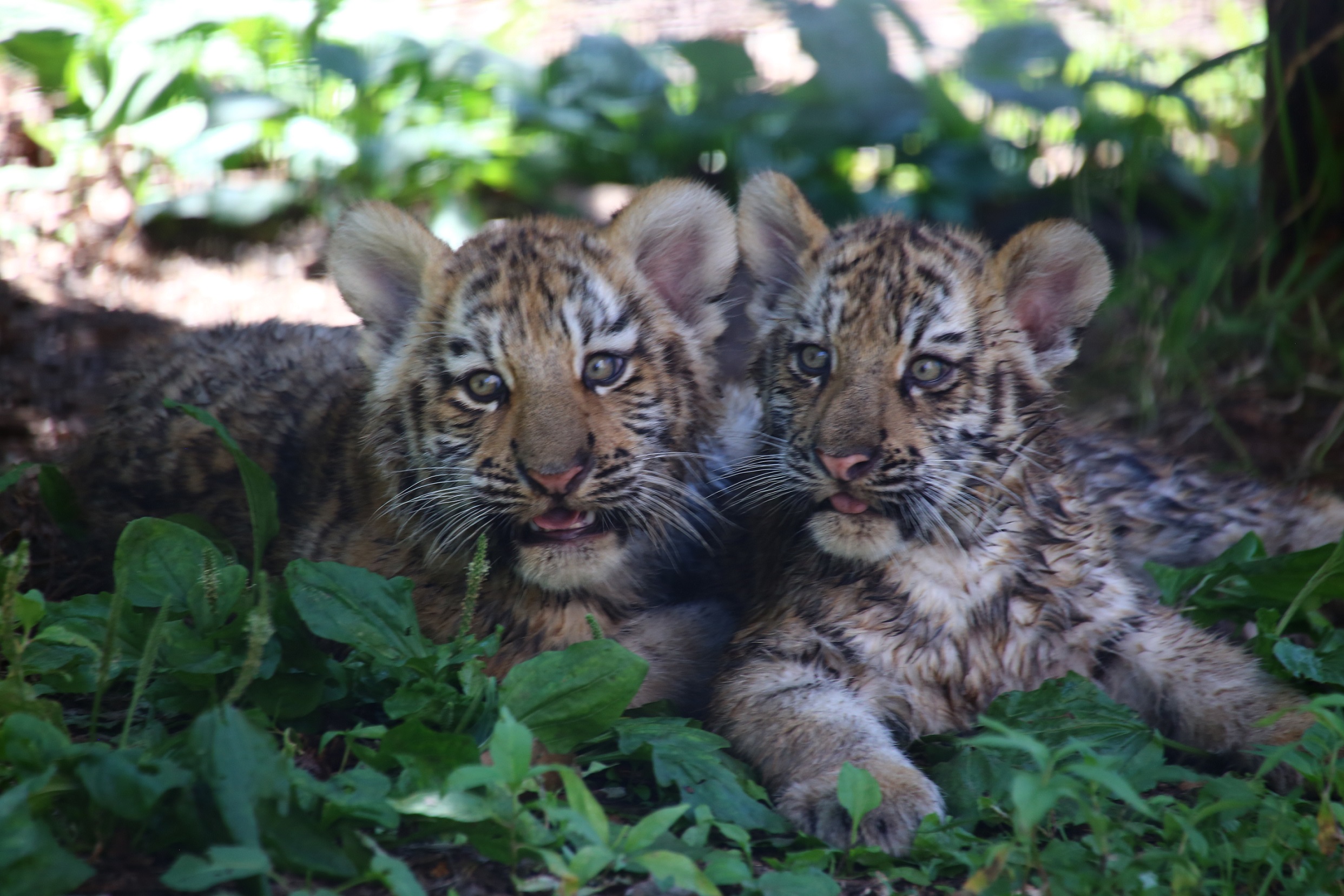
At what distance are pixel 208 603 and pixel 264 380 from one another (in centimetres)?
178

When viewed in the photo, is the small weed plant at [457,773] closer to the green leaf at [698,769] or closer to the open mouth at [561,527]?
the green leaf at [698,769]

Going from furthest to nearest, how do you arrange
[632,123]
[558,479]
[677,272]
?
[632,123] → [677,272] → [558,479]

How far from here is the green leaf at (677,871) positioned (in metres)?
2.33

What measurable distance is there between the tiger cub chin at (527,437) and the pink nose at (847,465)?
493 millimetres

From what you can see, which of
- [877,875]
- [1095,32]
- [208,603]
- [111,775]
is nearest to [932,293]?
[877,875]

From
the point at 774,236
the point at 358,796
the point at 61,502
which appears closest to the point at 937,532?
the point at 774,236

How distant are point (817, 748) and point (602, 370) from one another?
1.17 m

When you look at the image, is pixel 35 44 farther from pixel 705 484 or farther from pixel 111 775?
pixel 111 775

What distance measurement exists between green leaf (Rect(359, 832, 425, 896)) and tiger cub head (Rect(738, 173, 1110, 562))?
1.45 m

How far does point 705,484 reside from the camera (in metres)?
3.76

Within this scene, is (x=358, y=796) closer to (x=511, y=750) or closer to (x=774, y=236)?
(x=511, y=750)

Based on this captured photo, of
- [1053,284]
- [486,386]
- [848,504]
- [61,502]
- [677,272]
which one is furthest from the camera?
[61,502]

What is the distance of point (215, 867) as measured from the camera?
2.14 metres

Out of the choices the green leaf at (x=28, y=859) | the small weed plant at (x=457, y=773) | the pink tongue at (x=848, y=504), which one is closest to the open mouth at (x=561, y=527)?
the small weed plant at (x=457, y=773)
